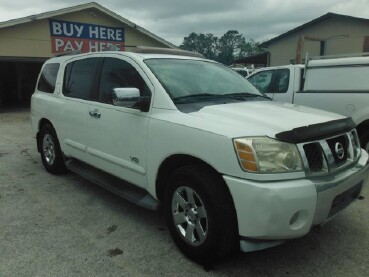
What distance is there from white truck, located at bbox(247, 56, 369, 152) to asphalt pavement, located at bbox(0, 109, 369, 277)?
170 cm

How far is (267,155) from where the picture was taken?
2506 millimetres

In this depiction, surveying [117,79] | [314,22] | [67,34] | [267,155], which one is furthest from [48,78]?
[314,22]

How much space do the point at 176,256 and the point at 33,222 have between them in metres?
1.65

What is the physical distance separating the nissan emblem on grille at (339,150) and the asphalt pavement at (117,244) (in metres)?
0.88

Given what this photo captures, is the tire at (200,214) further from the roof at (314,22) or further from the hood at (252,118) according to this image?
the roof at (314,22)

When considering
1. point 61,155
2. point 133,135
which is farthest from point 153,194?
point 61,155

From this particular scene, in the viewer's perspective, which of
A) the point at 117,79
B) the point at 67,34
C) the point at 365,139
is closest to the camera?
the point at 117,79

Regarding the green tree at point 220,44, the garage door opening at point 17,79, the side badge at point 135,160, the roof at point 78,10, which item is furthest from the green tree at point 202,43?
the side badge at point 135,160

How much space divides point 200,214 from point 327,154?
1.06m

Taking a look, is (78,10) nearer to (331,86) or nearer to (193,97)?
(331,86)

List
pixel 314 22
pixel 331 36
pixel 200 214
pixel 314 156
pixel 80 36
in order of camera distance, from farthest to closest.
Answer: pixel 314 22, pixel 331 36, pixel 80 36, pixel 200 214, pixel 314 156

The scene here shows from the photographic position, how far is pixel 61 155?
16.9 feet

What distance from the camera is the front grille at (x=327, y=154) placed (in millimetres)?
2605

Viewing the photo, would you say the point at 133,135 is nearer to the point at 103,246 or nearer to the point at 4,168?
the point at 103,246
